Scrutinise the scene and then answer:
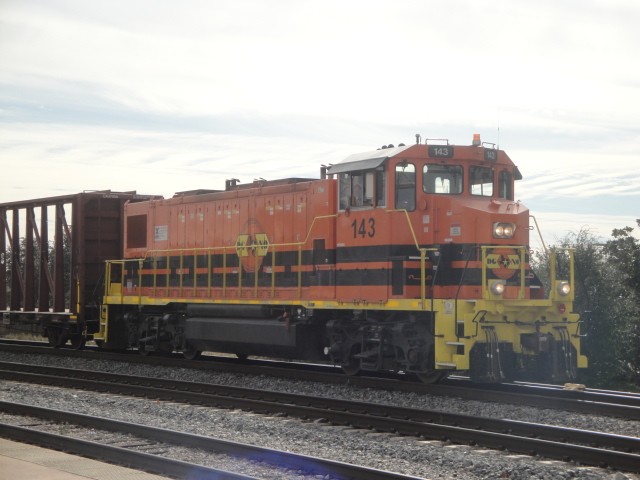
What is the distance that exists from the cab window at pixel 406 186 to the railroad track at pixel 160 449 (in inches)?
241

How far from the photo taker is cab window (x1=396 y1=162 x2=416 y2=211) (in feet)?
49.0

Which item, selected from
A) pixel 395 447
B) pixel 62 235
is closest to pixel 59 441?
pixel 395 447

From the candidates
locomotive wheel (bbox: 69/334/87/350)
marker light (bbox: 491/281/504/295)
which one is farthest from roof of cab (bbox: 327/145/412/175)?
locomotive wheel (bbox: 69/334/87/350)

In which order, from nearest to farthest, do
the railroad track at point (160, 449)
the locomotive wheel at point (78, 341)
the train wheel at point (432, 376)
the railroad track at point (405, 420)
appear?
the railroad track at point (160, 449)
the railroad track at point (405, 420)
the train wheel at point (432, 376)
the locomotive wheel at point (78, 341)

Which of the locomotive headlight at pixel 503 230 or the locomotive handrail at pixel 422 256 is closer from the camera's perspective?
the locomotive handrail at pixel 422 256

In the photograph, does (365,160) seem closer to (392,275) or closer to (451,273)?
(392,275)

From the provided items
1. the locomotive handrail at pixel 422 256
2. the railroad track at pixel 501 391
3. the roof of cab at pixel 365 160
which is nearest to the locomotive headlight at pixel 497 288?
the locomotive handrail at pixel 422 256

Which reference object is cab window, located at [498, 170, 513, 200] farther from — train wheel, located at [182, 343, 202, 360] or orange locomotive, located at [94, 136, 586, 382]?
train wheel, located at [182, 343, 202, 360]

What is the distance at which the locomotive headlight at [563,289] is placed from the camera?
14.7 m

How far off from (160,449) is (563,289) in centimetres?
752

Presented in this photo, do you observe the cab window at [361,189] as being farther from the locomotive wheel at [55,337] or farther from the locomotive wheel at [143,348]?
the locomotive wheel at [55,337]

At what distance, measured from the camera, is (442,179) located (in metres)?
15.1

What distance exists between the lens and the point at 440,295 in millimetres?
14742

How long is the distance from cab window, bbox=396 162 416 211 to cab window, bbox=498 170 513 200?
1733 millimetres
